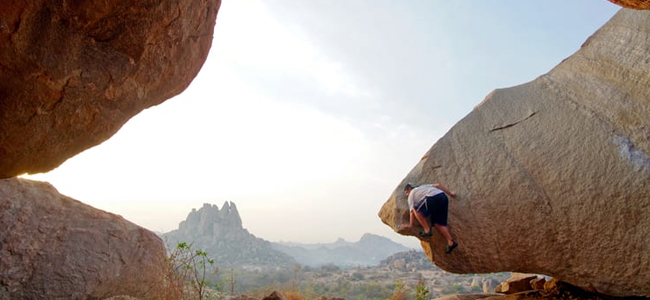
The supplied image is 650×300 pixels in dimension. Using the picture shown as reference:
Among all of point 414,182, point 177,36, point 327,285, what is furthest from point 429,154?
point 327,285

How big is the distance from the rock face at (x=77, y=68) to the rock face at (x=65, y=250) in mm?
2411

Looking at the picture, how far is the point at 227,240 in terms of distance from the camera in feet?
147

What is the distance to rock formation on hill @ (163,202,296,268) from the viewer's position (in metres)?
39.4

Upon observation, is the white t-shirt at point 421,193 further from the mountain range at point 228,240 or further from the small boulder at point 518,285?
the mountain range at point 228,240

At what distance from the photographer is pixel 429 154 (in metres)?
6.36

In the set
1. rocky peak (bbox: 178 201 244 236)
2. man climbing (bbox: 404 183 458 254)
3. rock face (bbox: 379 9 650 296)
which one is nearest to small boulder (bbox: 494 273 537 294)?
rock face (bbox: 379 9 650 296)

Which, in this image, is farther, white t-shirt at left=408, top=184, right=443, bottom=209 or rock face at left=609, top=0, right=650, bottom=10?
white t-shirt at left=408, top=184, right=443, bottom=209

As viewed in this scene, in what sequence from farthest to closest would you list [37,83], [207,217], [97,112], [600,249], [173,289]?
[207,217], [173,289], [600,249], [97,112], [37,83]

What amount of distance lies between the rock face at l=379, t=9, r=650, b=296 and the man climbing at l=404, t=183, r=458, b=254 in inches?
7.5

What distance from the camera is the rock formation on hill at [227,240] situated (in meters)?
39.4

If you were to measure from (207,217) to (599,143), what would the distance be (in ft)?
163

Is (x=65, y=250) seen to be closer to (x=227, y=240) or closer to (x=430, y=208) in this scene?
(x=430, y=208)

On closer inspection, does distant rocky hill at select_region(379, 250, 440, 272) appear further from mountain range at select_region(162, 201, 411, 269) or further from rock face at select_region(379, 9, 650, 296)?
rock face at select_region(379, 9, 650, 296)

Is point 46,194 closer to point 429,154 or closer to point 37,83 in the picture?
point 37,83
